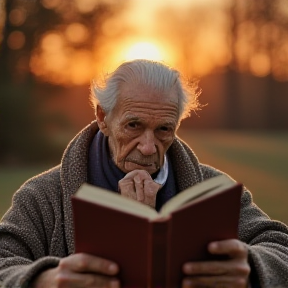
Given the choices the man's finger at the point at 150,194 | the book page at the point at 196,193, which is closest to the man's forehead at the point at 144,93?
the man's finger at the point at 150,194

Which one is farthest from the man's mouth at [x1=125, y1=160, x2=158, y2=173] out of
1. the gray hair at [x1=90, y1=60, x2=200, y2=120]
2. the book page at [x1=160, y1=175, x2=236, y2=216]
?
the book page at [x1=160, y1=175, x2=236, y2=216]

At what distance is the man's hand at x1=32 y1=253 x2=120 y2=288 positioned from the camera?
2305 mm

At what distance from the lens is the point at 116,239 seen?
90.2 inches

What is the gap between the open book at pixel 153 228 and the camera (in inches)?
87.4

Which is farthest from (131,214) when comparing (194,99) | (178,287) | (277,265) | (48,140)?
(48,140)

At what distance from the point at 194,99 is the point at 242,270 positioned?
1.17 m

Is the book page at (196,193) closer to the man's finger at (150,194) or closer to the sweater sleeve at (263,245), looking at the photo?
the sweater sleeve at (263,245)

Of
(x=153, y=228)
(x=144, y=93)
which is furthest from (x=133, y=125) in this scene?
(x=153, y=228)

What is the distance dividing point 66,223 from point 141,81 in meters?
0.66

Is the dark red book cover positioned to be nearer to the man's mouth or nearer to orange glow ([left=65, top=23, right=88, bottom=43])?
the man's mouth

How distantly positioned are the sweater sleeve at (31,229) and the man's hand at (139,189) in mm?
361

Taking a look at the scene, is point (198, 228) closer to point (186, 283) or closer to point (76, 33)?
point (186, 283)

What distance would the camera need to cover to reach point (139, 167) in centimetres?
316

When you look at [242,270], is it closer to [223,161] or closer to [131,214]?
[131,214]
